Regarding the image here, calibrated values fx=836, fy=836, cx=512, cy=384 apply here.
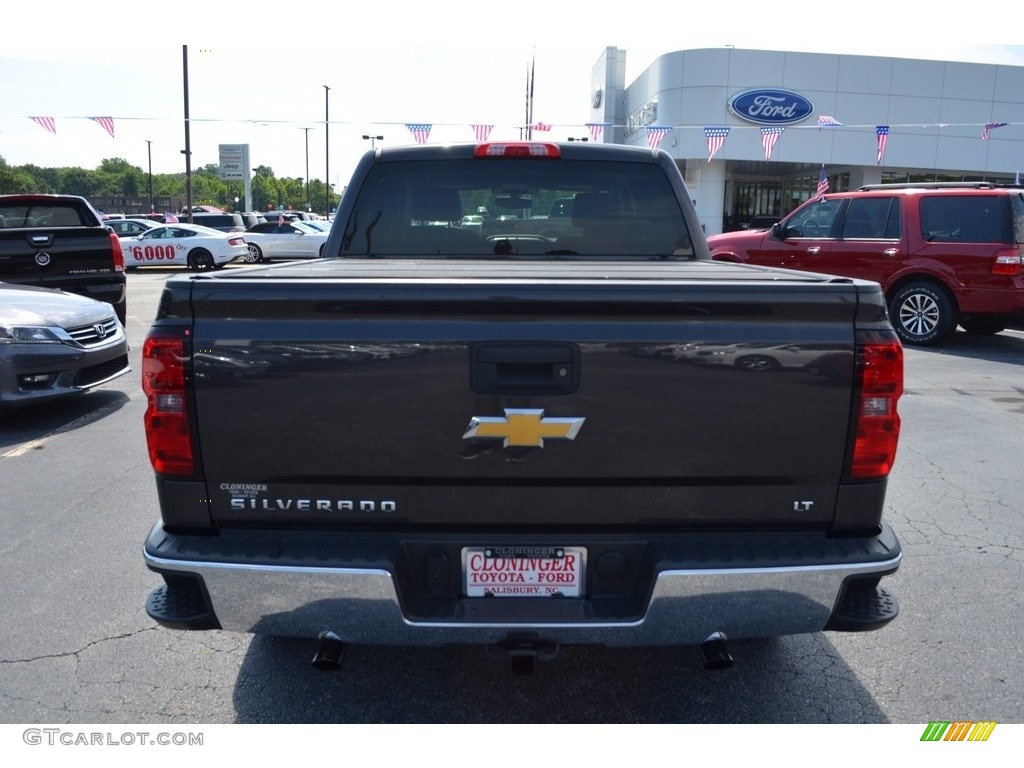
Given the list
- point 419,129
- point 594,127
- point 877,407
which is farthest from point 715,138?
point 877,407

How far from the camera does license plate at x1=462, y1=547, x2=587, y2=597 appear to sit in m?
2.46

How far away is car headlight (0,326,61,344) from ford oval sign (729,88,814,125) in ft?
102

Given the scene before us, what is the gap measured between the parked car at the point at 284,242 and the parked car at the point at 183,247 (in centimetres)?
158

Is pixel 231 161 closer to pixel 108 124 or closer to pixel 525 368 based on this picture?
pixel 108 124

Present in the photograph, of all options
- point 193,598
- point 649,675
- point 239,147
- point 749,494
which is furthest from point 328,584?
point 239,147

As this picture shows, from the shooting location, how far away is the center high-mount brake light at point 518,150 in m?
4.21

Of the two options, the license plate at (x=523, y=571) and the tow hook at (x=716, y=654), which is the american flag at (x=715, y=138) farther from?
the license plate at (x=523, y=571)

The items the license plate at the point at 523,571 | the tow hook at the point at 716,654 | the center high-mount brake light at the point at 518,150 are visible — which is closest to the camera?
the license plate at the point at 523,571

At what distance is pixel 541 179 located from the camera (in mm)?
4262

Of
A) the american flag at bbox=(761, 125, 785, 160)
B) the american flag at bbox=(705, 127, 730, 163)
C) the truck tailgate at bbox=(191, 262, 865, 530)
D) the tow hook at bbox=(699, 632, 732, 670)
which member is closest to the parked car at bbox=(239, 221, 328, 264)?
the american flag at bbox=(705, 127, 730, 163)

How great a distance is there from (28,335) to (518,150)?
4628 mm
